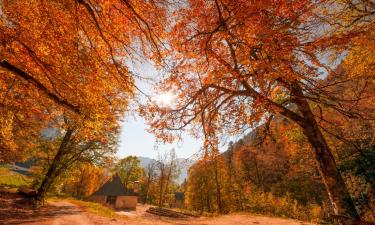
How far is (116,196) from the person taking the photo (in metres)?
41.3

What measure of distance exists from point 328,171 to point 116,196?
40.9m

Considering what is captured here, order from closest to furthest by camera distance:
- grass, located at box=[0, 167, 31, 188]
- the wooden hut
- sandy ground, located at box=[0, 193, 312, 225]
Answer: sandy ground, located at box=[0, 193, 312, 225], grass, located at box=[0, 167, 31, 188], the wooden hut

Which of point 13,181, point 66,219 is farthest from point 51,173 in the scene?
point 13,181

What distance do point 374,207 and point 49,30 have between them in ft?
59.4

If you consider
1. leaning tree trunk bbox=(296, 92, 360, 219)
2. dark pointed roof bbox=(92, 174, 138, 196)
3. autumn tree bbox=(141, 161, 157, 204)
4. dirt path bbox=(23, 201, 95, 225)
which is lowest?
dirt path bbox=(23, 201, 95, 225)

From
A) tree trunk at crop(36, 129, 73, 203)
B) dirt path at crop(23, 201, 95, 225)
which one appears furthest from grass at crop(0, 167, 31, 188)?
dirt path at crop(23, 201, 95, 225)

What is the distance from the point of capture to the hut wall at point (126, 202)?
40.4m

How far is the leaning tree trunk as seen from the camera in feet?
21.9

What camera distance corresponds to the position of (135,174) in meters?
63.2

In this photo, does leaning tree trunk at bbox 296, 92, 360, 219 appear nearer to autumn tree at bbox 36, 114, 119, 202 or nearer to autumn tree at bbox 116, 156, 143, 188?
autumn tree at bbox 36, 114, 119, 202

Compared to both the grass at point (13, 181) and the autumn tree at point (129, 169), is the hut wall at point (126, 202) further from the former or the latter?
the autumn tree at point (129, 169)

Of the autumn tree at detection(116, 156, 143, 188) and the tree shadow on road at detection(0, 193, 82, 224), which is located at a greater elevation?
the autumn tree at detection(116, 156, 143, 188)

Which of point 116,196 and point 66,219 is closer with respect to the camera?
point 66,219

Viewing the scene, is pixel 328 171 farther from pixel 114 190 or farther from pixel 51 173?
pixel 114 190
